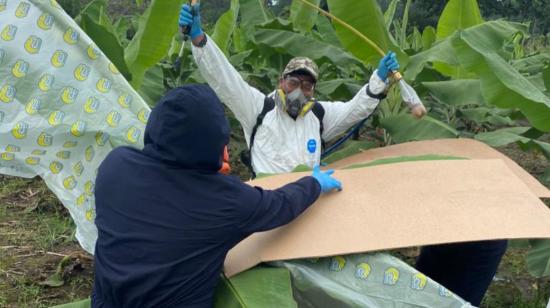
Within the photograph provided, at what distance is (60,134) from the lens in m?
3.05

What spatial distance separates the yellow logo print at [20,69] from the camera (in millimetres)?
2955

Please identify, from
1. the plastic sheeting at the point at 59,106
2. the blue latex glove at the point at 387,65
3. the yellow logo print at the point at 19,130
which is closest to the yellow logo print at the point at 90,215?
the plastic sheeting at the point at 59,106

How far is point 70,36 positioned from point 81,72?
183 mm

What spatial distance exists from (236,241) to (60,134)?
1.27m

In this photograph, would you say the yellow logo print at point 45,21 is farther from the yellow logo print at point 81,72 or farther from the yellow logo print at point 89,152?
the yellow logo print at point 89,152

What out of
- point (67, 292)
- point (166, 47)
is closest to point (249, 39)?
point (166, 47)

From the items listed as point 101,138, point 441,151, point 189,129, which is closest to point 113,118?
point 101,138

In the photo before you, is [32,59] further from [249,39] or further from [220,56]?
[249,39]

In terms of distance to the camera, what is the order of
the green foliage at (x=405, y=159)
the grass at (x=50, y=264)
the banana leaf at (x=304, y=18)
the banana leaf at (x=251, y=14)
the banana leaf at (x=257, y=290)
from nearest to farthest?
the banana leaf at (x=257, y=290) < the green foliage at (x=405, y=159) < the grass at (x=50, y=264) < the banana leaf at (x=304, y=18) < the banana leaf at (x=251, y=14)

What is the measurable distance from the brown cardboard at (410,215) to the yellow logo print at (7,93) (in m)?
1.37

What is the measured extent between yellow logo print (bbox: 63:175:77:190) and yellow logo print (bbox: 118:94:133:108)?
0.44m

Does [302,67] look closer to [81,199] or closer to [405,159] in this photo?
[405,159]

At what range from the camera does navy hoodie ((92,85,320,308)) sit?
82.7 inches

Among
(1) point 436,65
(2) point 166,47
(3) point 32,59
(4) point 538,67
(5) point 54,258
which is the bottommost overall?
(5) point 54,258
